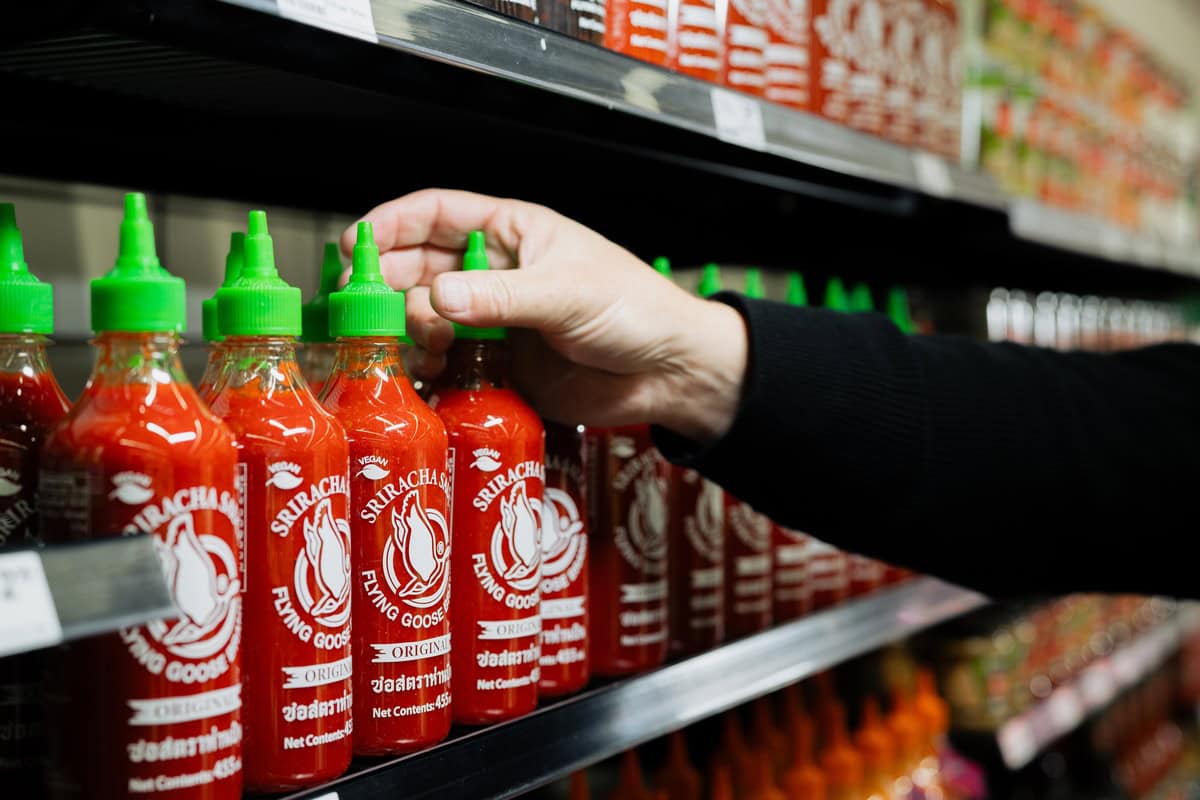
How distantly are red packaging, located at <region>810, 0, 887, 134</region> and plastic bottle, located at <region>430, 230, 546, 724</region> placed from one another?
2.35 ft

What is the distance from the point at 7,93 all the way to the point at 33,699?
572mm

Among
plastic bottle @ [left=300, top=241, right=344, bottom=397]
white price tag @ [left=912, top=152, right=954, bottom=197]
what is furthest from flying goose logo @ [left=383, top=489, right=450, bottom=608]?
white price tag @ [left=912, top=152, right=954, bottom=197]

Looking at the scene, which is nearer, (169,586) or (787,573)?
(169,586)

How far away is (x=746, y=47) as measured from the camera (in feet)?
4.32

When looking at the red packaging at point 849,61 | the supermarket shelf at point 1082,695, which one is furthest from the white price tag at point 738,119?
the supermarket shelf at point 1082,695

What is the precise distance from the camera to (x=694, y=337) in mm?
1146

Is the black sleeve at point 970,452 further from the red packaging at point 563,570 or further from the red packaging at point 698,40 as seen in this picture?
the red packaging at point 698,40

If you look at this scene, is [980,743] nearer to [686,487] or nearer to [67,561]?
[686,487]

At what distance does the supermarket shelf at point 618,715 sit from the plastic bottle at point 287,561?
4 cm

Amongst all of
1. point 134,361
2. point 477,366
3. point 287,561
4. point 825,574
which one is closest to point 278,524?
point 287,561

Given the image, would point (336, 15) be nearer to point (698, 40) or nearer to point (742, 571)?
point (698, 40)

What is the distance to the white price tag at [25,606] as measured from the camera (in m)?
0.57

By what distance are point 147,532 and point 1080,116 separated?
2572mm

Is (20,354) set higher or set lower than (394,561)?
higher
